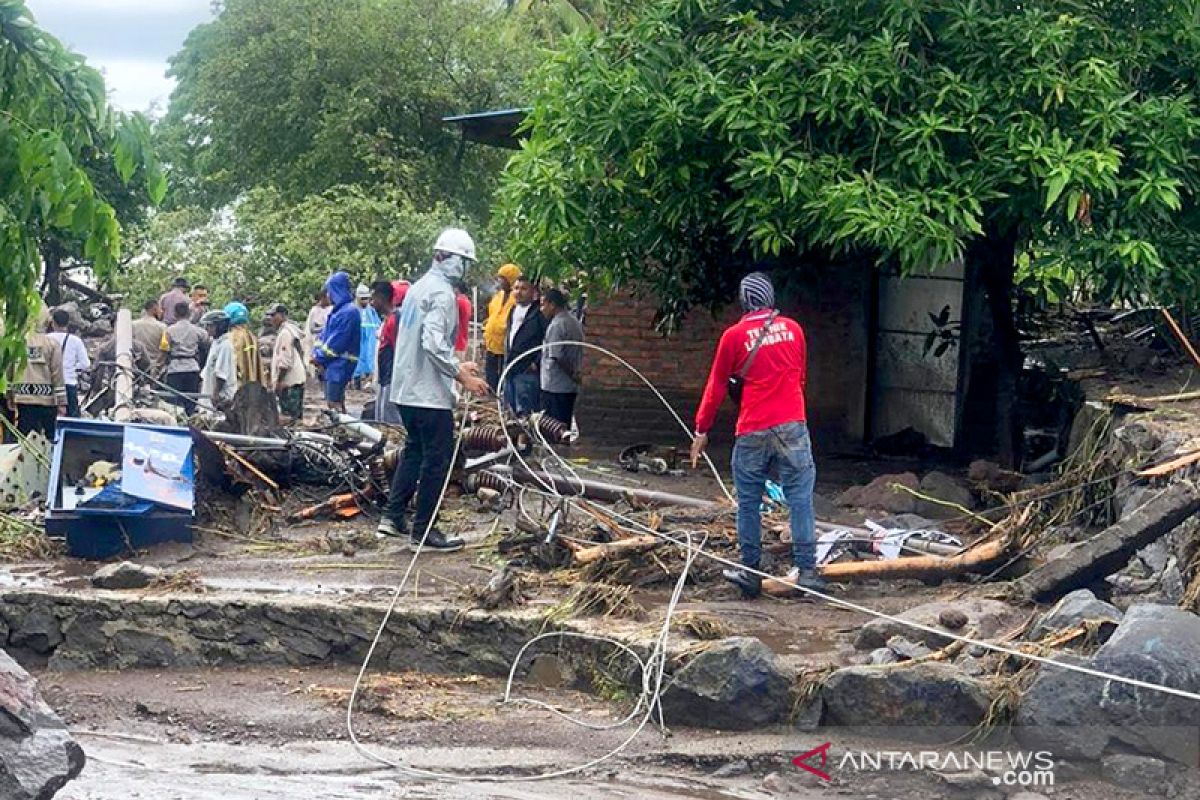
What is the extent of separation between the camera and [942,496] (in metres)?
10.3

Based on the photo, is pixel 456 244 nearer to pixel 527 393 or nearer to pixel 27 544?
pixel 27 544

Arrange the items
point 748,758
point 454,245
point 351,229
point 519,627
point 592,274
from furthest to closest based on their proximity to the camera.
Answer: point 351,229
point 592,274
point 454,245
point 519,627
point 748,758

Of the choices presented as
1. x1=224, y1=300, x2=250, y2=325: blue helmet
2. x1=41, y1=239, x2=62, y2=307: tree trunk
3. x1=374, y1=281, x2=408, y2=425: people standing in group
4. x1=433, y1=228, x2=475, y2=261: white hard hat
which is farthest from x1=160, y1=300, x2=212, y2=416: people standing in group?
x1=41, y1=239, x2=62, y2=307: tree trunk

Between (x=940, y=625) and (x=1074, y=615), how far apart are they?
702mm

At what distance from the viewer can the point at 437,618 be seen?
7.74 meters

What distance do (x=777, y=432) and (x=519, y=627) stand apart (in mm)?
1659

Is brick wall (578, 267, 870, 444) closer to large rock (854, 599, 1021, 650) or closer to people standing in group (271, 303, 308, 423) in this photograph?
people standing in group (271, 303, 308, 423)

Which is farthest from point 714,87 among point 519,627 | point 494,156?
point 494,156

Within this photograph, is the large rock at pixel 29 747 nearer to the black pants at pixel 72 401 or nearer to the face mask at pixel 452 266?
the face mask at pixel 452 266

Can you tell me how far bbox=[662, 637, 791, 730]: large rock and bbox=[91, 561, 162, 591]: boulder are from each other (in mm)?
3187

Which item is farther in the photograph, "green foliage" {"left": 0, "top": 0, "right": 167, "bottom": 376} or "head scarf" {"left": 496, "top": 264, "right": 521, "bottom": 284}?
"head scarf" {"left": 496, "top": 264, "right": 521, "bottom": 284}

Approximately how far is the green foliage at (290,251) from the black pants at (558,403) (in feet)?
37.4

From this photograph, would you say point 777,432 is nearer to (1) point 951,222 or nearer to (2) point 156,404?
(1) point 951,222

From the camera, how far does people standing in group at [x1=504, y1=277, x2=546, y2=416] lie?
13.5 meters
